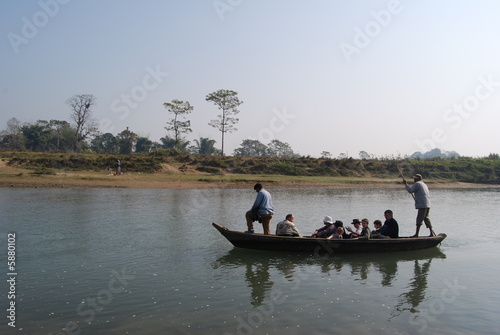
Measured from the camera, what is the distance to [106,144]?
69250mm

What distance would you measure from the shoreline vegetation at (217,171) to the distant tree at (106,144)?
74.7 ft

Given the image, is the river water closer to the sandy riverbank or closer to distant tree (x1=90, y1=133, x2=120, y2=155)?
the sandy riverbank

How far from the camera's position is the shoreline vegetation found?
33.0 meters

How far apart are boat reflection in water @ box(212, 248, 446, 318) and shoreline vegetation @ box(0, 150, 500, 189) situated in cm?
2170

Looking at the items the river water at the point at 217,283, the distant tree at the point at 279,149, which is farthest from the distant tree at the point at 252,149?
the river water at the point at 217,283

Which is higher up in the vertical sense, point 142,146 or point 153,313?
point 142,146

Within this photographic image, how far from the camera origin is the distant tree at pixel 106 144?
6694cm

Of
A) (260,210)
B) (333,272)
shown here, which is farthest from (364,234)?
(260,210)

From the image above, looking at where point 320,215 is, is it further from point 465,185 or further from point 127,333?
point 465,185

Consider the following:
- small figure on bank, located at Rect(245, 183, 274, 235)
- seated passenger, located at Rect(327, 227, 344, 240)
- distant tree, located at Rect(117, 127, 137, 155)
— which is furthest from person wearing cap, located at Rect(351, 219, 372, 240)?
distant tree, located at Rect(117, 127, 137, 155)

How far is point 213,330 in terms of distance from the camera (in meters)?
7.19

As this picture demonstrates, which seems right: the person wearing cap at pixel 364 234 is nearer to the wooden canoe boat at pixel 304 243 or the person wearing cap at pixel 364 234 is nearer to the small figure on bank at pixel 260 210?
the wooden canoe boat at pixel 304 243

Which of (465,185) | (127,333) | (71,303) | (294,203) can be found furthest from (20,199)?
(465,185)

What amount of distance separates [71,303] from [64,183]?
2482cm
